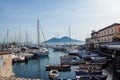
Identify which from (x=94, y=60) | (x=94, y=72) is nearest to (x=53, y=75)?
(x=94, y=72)

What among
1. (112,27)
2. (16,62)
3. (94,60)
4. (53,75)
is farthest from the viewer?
(112,27)

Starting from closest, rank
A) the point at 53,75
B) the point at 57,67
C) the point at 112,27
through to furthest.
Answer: the point at 53,75 → the point at 57,67 → the point at 112,27

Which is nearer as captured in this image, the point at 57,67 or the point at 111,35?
the point at 57,67

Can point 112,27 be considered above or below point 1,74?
above

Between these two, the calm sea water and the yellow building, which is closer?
the yellow building

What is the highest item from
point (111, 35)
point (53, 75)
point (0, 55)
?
point (111, 35)

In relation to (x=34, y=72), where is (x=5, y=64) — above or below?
above

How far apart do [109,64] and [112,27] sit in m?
25.1

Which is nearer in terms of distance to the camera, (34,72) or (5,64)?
(5,64)

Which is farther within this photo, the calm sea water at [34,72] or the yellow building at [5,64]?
the calm sea water at [34,72]

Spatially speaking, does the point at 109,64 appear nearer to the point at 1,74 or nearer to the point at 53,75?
the point at 53,75

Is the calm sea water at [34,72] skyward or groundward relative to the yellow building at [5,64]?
groundward

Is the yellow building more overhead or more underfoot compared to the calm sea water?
more overhead

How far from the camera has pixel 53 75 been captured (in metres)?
42.3
